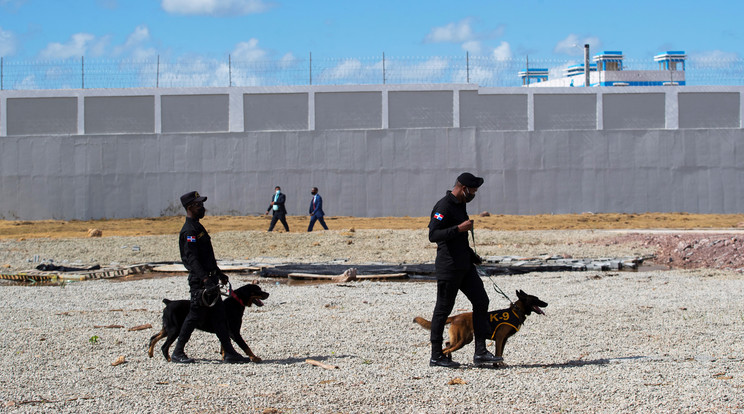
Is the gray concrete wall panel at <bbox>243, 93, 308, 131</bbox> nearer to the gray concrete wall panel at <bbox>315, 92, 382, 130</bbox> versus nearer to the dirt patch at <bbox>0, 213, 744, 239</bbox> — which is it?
the gray concrete wall panel at <bbox>315, 92, 382, 130</bbox>

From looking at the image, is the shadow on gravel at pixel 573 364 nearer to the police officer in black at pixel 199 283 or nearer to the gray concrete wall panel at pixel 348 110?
the police officer in black at pixel 199 283

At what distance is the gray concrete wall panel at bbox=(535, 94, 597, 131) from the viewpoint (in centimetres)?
3456

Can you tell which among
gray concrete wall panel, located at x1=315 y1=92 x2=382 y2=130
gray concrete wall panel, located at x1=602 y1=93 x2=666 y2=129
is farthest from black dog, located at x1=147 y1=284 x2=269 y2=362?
gray concrete wall panel, located at x1=602 y1=93 x2=666 y2=129

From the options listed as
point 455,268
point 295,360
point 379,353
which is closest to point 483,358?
point 455,268

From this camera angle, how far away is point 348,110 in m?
34.4

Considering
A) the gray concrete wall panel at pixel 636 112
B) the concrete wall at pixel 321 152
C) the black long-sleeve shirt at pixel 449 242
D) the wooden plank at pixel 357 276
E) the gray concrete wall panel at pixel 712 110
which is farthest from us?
the gray concrete wall panel at pixel 712 110

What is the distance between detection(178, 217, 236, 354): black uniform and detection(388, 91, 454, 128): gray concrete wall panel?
88.8 ft

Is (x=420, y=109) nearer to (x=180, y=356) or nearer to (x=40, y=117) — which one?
(x=40, y=117)

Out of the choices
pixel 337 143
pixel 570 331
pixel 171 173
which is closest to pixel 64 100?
pixel 171 173

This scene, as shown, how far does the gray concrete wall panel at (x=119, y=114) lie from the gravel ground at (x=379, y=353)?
66.3 feet

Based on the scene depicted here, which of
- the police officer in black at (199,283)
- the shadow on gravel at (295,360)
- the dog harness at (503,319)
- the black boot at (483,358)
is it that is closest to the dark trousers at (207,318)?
the police officer in black at (199,283)

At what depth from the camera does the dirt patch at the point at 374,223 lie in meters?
30.0

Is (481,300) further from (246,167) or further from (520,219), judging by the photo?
(246,167)

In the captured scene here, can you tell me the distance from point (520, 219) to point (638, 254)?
42.2 ft
